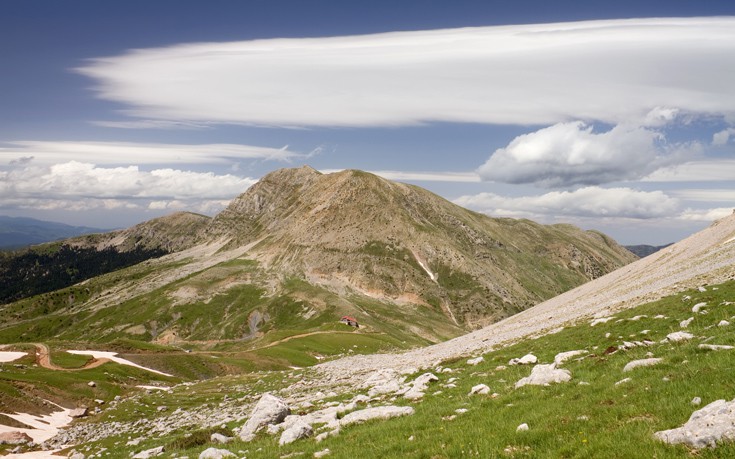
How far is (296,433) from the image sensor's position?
805 inches

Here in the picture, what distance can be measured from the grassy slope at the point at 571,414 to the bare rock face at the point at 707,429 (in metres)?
0.28

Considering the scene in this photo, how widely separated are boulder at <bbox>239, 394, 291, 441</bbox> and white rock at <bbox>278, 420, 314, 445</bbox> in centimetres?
423

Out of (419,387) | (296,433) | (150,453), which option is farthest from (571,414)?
(150,453)

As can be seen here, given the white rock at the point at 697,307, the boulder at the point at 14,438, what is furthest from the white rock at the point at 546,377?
the boulder at the point at 14,438

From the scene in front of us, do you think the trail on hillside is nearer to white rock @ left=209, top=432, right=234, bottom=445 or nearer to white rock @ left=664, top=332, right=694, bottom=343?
white rock @ left=209, top=432, right=234, bottom=445

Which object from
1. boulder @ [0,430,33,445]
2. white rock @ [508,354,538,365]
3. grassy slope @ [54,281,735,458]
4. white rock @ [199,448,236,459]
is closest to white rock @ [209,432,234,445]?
grassy slope @ [54,281,735,458]

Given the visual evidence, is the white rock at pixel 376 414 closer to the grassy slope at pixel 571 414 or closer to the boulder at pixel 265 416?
the grassy slope at pixel 571 414

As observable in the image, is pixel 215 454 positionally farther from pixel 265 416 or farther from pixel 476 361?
pixel 476 361

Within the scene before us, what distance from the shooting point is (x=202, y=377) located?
79188 mm

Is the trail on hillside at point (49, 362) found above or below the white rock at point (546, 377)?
below

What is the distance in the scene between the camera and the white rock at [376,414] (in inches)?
827

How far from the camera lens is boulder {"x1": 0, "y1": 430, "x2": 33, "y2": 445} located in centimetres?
3847

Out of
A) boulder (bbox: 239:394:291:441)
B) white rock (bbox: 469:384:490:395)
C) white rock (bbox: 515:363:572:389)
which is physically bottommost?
boulder (bbox: 239:394:291:441)

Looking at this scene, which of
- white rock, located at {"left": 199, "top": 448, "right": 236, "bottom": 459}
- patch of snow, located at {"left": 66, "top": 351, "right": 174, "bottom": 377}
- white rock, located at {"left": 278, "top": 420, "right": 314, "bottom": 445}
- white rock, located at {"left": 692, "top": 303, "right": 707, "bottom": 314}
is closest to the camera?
white rock, located at {"left": 199, "top": 448, "right": 236, "bottom": 459}
